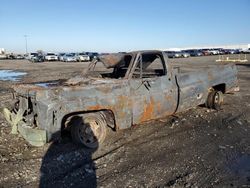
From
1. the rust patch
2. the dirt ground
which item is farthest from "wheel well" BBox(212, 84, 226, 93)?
the rust patch

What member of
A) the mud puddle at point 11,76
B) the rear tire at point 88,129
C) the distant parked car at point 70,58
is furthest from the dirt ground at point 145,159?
the distant parked car at point 70,58

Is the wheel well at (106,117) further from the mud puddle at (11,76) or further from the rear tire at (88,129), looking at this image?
the mud puddle at (11,76)

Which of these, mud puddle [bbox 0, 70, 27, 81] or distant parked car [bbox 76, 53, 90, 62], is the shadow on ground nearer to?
mud puddle [bbox 0, 70, 27, 81]

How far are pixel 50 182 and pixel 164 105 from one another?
3254 mm

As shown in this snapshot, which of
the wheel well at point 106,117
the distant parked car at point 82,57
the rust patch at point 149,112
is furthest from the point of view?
the distant parked car at point 82,57

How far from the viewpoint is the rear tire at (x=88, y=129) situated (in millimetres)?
5945

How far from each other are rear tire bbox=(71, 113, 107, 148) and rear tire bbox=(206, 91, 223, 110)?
3.78 m

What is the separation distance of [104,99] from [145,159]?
4.52 feet

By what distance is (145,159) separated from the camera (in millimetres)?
5469

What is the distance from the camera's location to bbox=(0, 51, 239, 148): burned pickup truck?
18.1ft

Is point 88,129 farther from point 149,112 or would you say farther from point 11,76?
point 11,76

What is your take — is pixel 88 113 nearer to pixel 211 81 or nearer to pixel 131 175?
pixel 131 175

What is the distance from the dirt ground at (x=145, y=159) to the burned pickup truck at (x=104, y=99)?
0.39m

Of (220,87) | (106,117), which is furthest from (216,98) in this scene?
(106,117)
